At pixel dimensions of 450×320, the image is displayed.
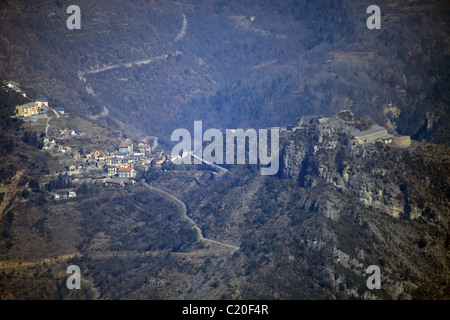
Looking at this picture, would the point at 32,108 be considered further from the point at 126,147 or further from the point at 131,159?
the point at 131,159

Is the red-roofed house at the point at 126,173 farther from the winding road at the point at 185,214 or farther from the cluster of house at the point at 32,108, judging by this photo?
the cluster of house at the point at 32,108

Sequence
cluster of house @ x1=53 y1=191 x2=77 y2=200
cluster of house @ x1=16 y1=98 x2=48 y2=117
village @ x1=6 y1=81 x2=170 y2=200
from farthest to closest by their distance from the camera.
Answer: cluster of house @ x1=16 y1=98 x2=48 y2=117
village @ x1=6 y1=81 x2=170 y2=200
cluster of house @ x1=53 y1=191 x2=77 y2=200

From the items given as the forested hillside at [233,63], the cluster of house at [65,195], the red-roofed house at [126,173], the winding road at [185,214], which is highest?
the forested hillside at [233,63]

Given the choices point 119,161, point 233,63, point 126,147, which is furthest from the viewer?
point 233,63

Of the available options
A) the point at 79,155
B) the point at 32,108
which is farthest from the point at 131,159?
the point at 32,108

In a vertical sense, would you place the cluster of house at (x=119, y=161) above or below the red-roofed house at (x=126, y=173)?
above

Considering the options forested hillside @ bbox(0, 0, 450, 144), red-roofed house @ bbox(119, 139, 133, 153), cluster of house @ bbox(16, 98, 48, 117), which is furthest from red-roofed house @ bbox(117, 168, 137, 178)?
forested hillside @ bbox(0, 0, 450, 144)

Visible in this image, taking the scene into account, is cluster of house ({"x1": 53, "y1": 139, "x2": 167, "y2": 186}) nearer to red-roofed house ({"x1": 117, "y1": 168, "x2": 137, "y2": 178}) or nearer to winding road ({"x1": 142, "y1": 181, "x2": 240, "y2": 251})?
red-roofed house ({"x1": 117, "y1": 168, "x2": 137, "y2": 178})

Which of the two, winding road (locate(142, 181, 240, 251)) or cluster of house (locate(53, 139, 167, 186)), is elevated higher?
cluster of house (locate(53, 139, 167, 186))

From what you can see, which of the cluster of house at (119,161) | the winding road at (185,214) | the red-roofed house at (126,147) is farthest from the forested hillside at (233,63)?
the winding road at (185,214)

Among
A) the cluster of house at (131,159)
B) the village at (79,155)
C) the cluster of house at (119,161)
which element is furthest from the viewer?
the cluster of house at (131,159)

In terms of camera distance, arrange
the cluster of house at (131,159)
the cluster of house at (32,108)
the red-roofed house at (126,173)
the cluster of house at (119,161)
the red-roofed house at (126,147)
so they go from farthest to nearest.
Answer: the red-roofed house at (126,147) < the cluster of house at (131,159) < the red-roofed house at (126,173) < the cluster of house at (32,108) < the cluster of house at (119,161)

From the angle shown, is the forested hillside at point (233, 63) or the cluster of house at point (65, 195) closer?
the cluster of house at point (65, 195)
